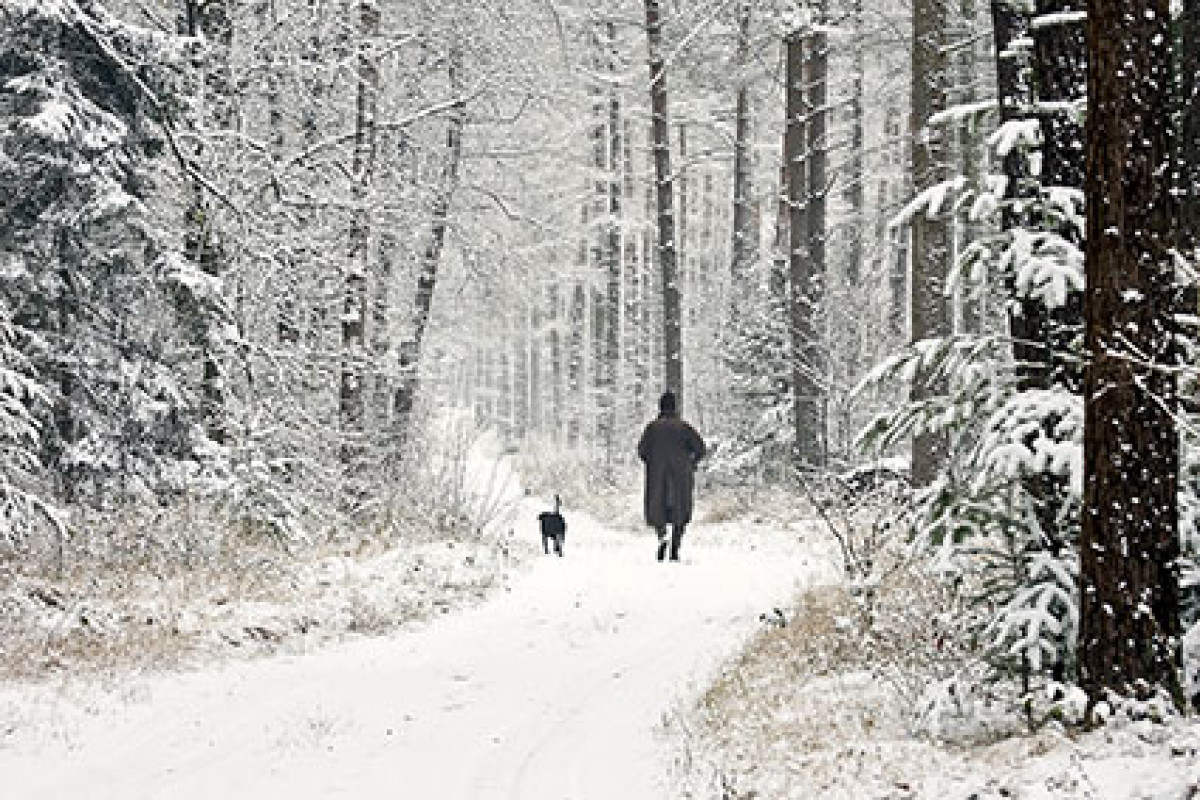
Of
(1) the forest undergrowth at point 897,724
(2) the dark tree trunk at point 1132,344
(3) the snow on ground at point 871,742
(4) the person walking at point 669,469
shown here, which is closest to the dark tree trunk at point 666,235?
(4) the person walking at point 669,469

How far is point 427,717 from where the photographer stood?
7785mm

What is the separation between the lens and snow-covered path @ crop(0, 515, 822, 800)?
6.37 m

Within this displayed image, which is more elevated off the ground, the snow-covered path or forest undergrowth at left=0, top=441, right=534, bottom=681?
forest undergrowth at left=0, top=441, right=534, bottom=681

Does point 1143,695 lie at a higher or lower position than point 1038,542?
lower

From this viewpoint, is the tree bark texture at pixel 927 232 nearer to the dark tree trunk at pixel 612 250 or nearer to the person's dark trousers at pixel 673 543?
the person's dark trousers at pixel 673 543

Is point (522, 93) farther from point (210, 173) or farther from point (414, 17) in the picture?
point (210, 173)

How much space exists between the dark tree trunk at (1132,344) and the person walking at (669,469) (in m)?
10.6

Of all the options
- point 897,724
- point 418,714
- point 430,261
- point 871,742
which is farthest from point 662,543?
point 871,742

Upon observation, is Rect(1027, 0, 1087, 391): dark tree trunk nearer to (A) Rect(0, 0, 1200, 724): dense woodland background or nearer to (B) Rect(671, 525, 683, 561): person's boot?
(A) Rect(0, 0, 1200, 724): dense woodland background

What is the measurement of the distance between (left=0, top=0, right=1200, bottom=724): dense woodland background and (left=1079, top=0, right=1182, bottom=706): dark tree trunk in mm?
12

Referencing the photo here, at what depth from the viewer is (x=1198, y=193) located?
5.98 m

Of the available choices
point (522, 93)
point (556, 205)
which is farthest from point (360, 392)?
point (556, 205)

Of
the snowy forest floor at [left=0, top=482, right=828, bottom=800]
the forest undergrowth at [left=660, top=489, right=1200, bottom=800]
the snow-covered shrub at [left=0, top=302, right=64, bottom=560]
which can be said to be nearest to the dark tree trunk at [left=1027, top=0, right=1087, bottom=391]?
the forest undergrowth at [left=660, top=489, right=1200, bottom=800]

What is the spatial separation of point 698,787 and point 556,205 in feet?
101
